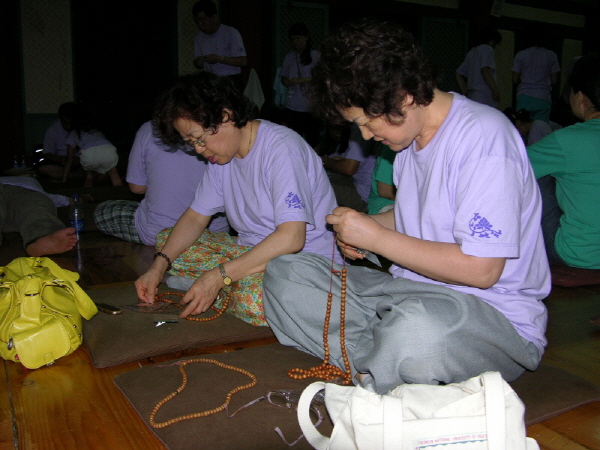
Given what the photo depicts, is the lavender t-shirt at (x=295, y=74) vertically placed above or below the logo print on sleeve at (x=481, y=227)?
above

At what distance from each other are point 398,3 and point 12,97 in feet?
17.0

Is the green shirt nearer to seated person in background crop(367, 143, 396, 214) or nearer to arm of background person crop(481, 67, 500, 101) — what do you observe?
seated person in background crop(367, 143, 396, 214)

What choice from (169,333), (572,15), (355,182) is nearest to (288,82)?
(355,182)

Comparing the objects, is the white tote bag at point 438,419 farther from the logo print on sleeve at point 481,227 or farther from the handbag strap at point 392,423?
the logo print on sleeve at point 481,227

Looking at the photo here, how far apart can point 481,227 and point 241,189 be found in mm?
1118

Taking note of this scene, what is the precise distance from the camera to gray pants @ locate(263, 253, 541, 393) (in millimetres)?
1344

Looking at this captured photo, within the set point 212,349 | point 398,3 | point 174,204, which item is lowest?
point 212,349

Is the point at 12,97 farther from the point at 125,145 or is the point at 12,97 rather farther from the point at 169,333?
the point at 169,333

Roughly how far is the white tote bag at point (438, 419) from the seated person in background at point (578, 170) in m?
1.64

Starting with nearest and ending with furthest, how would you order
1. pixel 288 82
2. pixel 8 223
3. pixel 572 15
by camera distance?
pixel 8 223 < pixel 288 82 < pixel 572 15

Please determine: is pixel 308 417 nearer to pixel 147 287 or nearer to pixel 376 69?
pixel 376 69

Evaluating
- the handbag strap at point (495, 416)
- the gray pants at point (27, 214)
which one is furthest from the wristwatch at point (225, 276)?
the gray pants at point (27, 214)

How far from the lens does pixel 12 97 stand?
640cm

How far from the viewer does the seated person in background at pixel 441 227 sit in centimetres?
131
